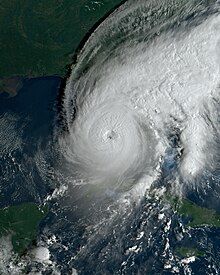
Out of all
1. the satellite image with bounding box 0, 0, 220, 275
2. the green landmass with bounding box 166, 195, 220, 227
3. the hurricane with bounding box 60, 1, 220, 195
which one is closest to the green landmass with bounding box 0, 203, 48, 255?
the satellite image with bounding box 0, 0, 220, 275

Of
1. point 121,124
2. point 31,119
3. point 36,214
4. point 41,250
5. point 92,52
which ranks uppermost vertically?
point 92,52

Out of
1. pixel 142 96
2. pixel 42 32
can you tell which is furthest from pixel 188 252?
pixel 42 32

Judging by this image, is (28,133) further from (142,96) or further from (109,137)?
(142,96)

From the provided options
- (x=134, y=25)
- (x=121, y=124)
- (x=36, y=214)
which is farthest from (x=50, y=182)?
(x=134, y=25)

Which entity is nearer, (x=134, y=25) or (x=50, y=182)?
(x=50, y=182)

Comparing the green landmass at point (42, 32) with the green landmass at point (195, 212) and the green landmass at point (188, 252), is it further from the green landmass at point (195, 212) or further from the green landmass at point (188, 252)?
the green landmass at point (188, 252)

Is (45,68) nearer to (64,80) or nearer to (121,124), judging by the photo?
(64,80)

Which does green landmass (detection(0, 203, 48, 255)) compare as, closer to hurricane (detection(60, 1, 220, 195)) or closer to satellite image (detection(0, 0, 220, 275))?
satellite image (detection(0, 0, 220, 275))

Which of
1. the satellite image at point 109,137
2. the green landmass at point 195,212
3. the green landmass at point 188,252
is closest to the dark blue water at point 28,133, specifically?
the satellite image at point 109,137
